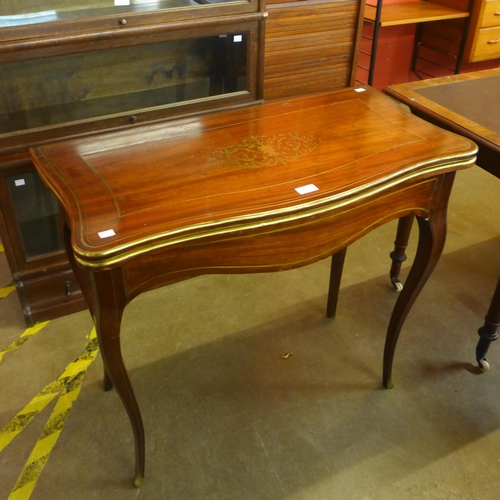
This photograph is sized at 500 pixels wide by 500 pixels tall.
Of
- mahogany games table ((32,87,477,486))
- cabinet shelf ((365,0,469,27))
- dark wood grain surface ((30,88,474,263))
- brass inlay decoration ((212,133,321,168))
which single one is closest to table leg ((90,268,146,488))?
mahogany games table ((32,87,477,486))

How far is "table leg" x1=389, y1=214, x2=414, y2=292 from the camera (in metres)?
2.06

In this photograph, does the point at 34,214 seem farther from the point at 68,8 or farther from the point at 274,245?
the point at 274,245

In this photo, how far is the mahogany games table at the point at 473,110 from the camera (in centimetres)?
154

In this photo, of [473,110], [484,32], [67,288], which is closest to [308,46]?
[473,110]

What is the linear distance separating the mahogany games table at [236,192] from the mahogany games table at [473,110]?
20 cm

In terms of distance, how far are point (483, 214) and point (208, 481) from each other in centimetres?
192

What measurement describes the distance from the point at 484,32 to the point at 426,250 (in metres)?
2.48

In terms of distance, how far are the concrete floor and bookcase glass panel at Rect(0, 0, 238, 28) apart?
1047 millimetres

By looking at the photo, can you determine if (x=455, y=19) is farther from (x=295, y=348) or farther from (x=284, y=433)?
(x=284, y=433)

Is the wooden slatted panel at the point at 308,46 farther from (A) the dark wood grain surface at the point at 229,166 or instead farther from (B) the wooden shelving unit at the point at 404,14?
(B) the wooden shelving unit at the point at 404,14

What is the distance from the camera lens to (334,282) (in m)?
1.97

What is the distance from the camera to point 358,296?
217 centimetres

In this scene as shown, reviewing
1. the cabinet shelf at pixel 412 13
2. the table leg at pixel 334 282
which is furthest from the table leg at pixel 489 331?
the cabinet shelf at pixel 412 13

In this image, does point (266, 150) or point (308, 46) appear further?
point (308, 46)
